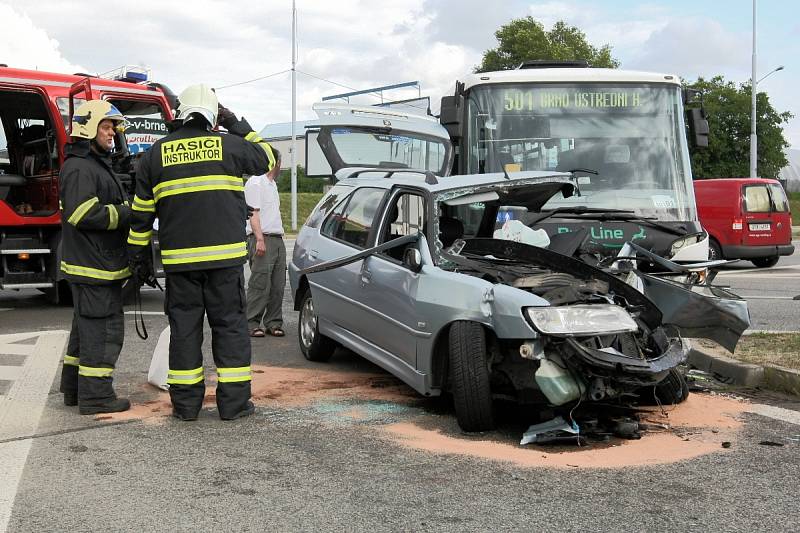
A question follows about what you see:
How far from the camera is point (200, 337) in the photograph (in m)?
5.73

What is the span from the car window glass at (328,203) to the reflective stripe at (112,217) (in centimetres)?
229

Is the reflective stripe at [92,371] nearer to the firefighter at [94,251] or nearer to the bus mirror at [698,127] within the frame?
the firefighter at [94,251]

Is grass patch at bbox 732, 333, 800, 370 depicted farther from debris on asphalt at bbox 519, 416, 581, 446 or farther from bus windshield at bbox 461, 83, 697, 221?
debris on asphalt at bbox 519, 416, 581, 446

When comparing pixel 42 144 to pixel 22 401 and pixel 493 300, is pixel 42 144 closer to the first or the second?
pixel 22 401

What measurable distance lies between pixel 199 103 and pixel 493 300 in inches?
86.9

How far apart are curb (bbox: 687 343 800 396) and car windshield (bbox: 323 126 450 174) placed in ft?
13.3

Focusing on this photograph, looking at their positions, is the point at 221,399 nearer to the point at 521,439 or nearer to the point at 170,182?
the point at 170,182

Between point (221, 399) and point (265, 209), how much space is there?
12.3 feet

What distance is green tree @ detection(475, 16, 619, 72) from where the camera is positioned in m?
48.2

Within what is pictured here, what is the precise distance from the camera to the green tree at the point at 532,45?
1897 inches

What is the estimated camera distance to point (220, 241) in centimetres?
556

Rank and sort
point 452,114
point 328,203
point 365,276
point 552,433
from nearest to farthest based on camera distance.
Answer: point 552,433
point 365,276
point 328,203
point 452,114

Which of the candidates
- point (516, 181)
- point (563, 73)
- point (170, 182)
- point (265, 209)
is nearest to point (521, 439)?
point (516, 181)

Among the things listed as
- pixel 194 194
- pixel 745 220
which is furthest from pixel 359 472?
pixel 745 220
